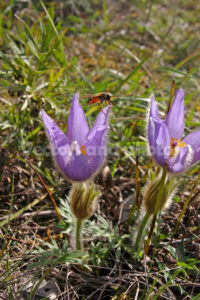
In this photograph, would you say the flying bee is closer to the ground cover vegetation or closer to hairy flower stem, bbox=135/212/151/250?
the ground cover vegetation

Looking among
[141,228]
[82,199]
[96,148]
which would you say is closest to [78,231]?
[82,199]

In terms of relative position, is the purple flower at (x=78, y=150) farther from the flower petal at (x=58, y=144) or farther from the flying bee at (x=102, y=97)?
the flying bee at (x=102, y=97)

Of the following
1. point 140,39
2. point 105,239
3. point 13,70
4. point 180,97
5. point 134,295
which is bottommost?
point 134,295

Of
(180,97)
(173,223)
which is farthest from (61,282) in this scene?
(180,97)

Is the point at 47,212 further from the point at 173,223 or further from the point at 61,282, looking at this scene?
the point at 173,223

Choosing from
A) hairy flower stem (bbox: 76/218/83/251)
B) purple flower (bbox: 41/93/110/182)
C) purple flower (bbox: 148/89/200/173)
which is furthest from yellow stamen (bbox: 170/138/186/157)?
hairy flower stem (bbox: 76/218/83/251)

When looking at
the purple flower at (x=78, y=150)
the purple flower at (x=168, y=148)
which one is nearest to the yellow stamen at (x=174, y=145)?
the purple flower at (x=168, y=148)

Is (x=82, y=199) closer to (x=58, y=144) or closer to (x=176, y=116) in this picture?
(x=58, y=144)
